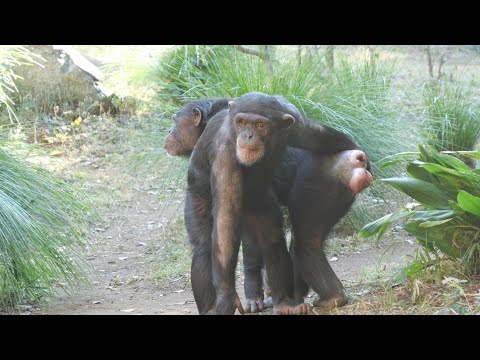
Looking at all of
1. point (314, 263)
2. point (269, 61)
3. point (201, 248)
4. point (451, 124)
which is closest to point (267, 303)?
point (314, 263)

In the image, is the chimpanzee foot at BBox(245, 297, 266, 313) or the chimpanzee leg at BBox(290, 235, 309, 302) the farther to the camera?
the chimpanzee foot at BBox(245, 297, 266, 313)

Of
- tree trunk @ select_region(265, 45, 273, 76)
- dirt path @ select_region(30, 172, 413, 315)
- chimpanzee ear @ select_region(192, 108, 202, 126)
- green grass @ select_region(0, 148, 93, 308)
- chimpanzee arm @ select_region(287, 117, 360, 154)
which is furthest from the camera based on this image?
tree trunk @ select_region(265, 45, 273, 76)

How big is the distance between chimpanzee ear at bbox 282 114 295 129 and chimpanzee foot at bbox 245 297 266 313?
145cm

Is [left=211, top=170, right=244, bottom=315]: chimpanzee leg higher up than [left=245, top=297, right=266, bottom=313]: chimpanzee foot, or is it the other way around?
[left=211, top=170, right=244, bottom=315]: chimpanzee leg

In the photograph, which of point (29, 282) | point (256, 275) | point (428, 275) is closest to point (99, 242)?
point (29, 282)

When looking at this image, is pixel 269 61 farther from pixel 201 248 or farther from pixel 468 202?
pixel 468 202

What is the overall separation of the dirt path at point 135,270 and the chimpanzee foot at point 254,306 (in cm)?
43

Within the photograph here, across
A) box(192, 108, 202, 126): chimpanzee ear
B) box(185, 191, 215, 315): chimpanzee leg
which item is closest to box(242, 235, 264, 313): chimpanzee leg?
box(185, 191, 215, 315): chimpanzee leg

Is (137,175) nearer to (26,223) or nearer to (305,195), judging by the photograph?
(26,223)

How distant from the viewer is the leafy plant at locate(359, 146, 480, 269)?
14.9 feet

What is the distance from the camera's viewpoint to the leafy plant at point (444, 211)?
14.9ft

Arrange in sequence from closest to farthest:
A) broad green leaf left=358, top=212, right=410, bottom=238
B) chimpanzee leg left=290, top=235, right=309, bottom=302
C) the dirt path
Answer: broad green leaf left=358, top=212, right=410, bottom=238 → chimpanzee leg left=290, top=235, right=309, bottom=302 → the dirt path

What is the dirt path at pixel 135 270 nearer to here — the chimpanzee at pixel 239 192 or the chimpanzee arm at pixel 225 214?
the chimpanzee at pixel 239 192

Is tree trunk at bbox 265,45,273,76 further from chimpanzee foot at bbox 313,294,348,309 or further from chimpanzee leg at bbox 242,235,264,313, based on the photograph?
chimpanzee foot at bbox 313,294,348,309
